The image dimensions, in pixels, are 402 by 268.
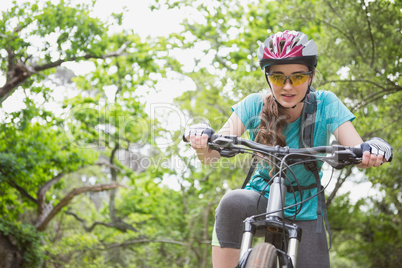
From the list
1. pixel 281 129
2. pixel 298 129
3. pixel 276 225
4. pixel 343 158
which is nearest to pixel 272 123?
pixel 281 129

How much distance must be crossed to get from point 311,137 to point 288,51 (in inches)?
20.0

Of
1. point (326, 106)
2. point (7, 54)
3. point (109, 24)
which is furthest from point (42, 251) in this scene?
point (326, 106)

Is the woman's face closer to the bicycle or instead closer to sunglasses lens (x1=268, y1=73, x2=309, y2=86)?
sunglasses lens (x1=268, y1=73, x2=309, y2=86)

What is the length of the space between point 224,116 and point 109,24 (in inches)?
145

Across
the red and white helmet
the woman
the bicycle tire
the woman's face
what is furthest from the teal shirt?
the bicycle tire

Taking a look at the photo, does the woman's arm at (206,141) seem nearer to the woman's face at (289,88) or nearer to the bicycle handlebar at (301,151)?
the bicycle handlebar at (301,151)

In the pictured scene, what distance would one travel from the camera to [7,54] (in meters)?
9.04

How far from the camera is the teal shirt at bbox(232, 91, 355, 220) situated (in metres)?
2.65

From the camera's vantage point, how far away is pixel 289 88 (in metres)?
2.57

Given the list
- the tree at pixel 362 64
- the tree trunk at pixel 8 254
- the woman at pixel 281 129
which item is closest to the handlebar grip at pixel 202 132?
the woman at pixel 281 129

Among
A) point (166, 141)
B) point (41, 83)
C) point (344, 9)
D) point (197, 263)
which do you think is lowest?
point (197, 263)

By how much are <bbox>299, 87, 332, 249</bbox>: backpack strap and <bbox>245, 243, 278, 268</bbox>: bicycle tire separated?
50 cm

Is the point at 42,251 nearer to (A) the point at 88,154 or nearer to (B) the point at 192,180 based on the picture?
(A) the point at 88,154

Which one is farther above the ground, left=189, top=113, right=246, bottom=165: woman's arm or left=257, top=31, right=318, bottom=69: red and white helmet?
left=257, top=31, right=318, bottom=69: red and white helmet
